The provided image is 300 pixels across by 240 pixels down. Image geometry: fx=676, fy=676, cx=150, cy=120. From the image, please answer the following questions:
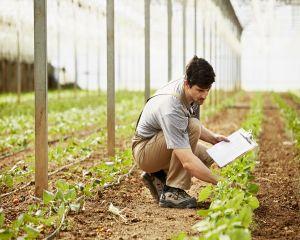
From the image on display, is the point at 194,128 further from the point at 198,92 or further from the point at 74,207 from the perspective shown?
the point at 74,207

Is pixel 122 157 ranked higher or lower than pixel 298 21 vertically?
lower

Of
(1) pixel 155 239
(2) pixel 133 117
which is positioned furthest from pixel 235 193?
(2) pixel 133 117

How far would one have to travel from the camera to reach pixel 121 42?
108 ft

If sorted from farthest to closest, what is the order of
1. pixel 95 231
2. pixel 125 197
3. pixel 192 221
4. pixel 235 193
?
1. pixel 125 197
2. pixel 192 221
3. pixel 95 231
4. pixel 235 193

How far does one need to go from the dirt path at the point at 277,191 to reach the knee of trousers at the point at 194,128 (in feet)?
2.55

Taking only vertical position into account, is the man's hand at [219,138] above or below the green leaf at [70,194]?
above

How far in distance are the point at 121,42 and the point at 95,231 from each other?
2855 cm

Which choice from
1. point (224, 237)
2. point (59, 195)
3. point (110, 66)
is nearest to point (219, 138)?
point (59, 195)

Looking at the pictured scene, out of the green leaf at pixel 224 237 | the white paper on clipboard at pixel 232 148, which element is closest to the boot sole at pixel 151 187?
the white paper on clipboard at pixel 232 148

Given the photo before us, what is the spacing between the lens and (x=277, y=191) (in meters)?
6.30

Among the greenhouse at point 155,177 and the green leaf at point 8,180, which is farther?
the green leaf at point 8,180

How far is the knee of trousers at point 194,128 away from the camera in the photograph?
5438 mm

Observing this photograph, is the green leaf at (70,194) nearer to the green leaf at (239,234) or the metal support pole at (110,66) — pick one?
the green leaf at (239,234)

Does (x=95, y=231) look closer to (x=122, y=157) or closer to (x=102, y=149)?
(x=122, y=157)
